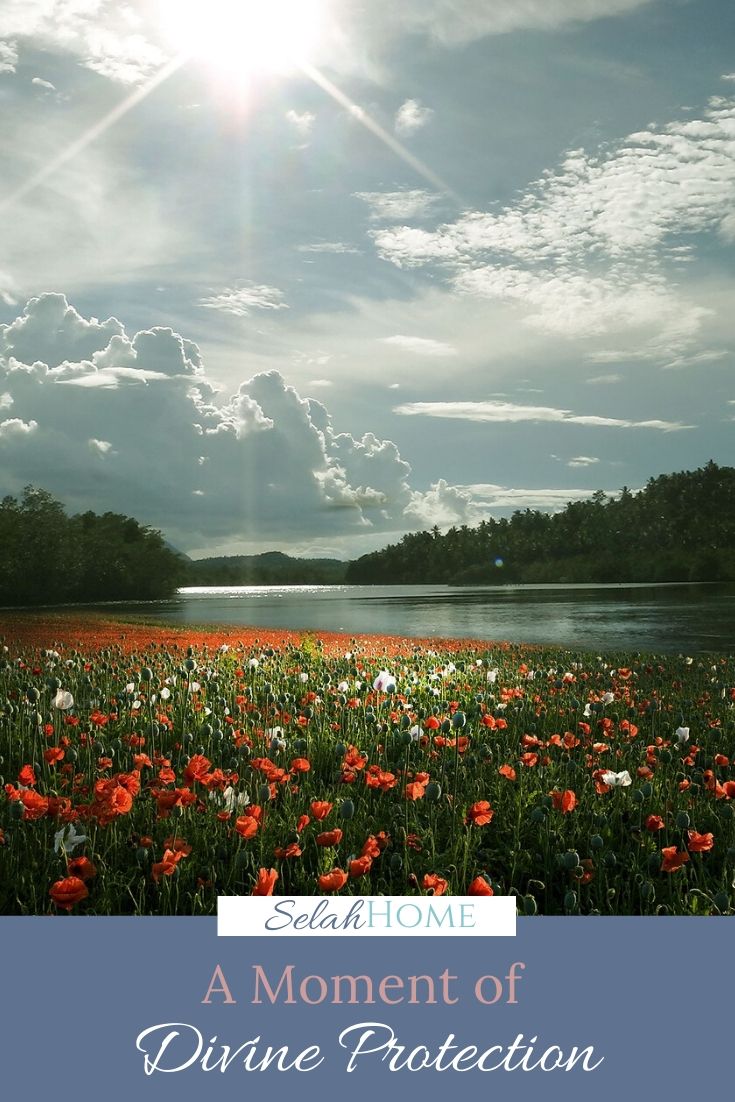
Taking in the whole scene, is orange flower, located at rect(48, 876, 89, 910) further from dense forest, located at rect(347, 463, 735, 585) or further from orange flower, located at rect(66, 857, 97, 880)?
dense forest, located at rect(347, 463, 735, 585)

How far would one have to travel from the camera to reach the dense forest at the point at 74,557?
8.52 meters

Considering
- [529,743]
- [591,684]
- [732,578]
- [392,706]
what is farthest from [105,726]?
[732,578]

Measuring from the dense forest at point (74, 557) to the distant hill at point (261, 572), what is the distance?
0.26 m

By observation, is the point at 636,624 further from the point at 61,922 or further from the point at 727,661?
the point at 61,922

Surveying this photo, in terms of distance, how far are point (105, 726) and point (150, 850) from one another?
7.77ft

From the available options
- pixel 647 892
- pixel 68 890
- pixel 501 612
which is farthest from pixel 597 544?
pixel 68 890

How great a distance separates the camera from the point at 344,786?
15.6 feet

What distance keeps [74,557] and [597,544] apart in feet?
22.8

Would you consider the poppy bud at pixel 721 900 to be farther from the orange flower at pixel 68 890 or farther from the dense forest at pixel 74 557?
the dense forest at pixel 74 557

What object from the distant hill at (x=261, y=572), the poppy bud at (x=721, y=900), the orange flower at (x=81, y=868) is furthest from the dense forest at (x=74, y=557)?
the poppy bud at (x=721, y=900)

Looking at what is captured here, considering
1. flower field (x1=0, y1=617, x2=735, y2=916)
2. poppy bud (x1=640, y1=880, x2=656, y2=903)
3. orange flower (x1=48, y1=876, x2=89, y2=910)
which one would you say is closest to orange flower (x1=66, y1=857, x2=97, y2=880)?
flower field (x1=0, y1=617, x2=735, y2=916)

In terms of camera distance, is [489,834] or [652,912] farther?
[489,834]

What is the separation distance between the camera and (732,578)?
1185 centimetres

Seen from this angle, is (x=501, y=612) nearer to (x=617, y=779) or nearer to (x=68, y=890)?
(x=617, y=779)
